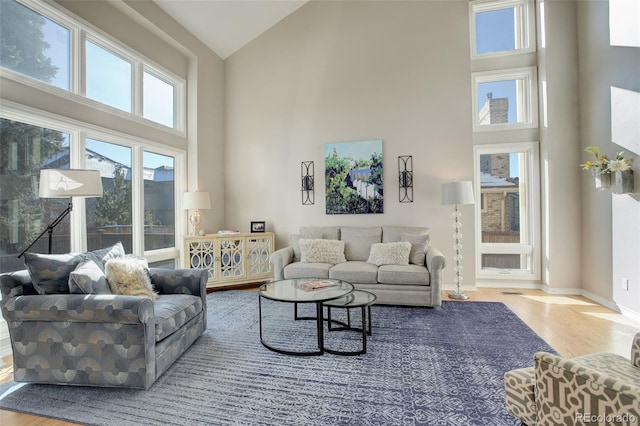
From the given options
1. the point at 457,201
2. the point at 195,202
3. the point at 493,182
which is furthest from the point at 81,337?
the point at 493,182

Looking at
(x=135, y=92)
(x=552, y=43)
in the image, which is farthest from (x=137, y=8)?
(x=552, y=43)

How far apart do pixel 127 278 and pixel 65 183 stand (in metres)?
0.92

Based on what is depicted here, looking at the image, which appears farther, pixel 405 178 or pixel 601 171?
pixel 405 178

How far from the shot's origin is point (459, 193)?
395 cm

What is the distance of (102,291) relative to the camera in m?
2.17

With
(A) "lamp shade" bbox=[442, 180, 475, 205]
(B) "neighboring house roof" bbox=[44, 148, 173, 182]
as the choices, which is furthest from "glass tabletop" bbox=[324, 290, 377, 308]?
(B) "neighboring house roof" bbox=[44, 148, 173, 182]

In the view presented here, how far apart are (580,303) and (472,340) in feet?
7.09

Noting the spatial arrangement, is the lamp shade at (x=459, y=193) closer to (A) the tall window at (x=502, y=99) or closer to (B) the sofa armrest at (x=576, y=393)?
(A) the tall window at (x=502, y=99)

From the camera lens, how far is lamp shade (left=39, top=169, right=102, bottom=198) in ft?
7.70

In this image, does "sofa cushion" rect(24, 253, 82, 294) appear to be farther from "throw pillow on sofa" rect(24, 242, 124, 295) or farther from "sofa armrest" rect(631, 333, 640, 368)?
"sofa armrest" rect(631, 333, 640, 368)

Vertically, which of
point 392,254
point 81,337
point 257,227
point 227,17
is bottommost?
point 81,337

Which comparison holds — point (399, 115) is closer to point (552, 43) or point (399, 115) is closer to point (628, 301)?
point (552, 43)

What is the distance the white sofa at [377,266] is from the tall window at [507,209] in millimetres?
1279

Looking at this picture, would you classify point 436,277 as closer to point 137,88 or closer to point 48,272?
point 48,272
